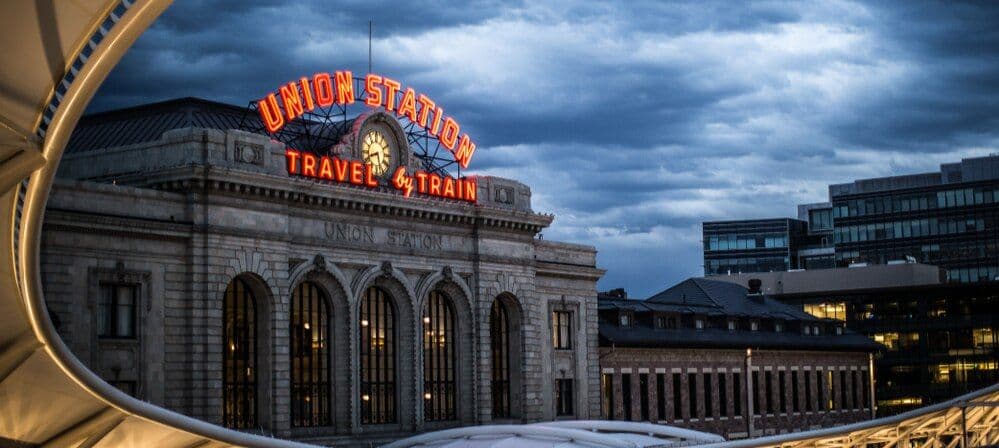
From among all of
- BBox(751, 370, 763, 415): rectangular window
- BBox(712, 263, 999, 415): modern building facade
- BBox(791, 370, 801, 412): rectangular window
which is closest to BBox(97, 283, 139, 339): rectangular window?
BBox(751, 370, 763, 415): rectangular window

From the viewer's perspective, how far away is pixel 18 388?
28.6 m

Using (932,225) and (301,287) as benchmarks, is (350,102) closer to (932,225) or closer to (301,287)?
(301,287)

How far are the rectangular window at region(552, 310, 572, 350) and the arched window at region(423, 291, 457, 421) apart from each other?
36.3 ft

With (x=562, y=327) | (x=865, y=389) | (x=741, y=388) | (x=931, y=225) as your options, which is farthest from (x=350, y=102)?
(x=931, y=225)

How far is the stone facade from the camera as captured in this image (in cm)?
10319

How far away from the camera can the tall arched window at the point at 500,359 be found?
293ft

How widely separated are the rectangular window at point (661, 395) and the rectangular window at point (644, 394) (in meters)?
1.03

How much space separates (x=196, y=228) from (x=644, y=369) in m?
45.4

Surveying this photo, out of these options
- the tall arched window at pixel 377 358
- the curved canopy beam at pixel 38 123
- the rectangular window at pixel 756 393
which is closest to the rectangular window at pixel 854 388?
the rectangular window at pixel 756 393

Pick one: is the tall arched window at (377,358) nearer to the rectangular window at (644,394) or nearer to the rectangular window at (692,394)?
the rectangular window at (644,394)

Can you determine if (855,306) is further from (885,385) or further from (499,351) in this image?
(499,351)

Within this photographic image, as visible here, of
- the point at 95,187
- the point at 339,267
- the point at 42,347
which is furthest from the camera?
the point at 339,267

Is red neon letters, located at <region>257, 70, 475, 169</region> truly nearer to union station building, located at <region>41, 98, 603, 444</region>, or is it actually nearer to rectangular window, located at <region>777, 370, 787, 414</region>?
union station building, located at <region>41, 98, 603, 444</region>

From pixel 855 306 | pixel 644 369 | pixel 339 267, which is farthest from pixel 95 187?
pixel 855 306
